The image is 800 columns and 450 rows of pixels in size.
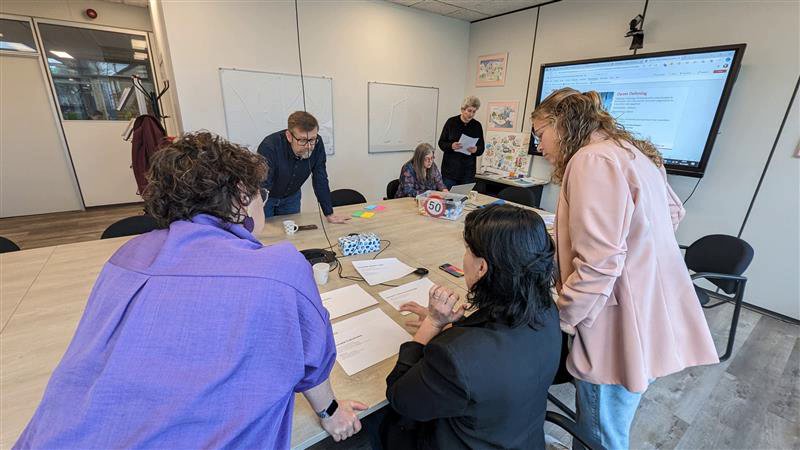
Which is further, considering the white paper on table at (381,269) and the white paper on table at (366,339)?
the white paper on table at (381,269)

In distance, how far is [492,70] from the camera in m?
4.52

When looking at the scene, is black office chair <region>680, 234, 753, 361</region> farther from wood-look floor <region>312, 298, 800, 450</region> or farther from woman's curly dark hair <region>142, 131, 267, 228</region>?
woman's curly dark hair <region>142, 131, 267, 228</region>

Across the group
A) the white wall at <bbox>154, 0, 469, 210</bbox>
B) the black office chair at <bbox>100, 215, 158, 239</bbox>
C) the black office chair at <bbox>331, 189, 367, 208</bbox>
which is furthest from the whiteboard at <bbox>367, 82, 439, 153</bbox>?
the black office chair at <bbox>100, 215, 158, 239</bbox>

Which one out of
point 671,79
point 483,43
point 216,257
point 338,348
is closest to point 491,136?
point 483,43

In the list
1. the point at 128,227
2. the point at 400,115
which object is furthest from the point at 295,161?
the point at 400,115

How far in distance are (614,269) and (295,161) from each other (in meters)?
2.07

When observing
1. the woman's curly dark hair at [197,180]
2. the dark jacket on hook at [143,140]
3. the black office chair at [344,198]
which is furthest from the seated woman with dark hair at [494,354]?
the dark jacket on hook at [143,140]

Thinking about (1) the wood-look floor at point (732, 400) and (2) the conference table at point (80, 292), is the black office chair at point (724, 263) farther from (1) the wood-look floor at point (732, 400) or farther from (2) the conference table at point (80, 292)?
(2) the conference table at point (80, 292)

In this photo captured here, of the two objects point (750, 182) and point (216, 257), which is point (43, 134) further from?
point (750, 182)

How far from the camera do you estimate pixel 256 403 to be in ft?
2.09

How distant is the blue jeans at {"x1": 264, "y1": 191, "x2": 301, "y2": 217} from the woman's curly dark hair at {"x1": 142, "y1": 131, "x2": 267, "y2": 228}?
1.70 m

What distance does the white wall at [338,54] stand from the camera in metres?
3.07

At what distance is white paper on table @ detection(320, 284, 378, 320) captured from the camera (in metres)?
1.30

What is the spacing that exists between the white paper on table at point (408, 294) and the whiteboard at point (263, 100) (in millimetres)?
2832
